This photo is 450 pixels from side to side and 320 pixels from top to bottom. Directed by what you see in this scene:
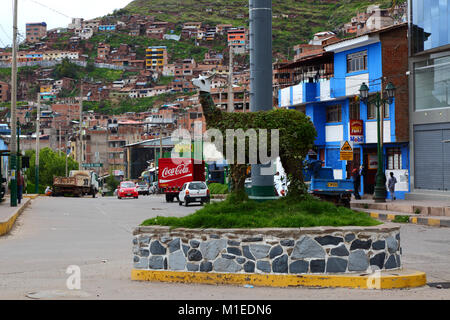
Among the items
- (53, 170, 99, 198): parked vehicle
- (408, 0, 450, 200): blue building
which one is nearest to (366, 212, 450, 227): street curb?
(408, 0, 450, 200): blue building

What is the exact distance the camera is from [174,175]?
4578 centimetres

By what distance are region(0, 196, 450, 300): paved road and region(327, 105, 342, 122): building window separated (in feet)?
72.4

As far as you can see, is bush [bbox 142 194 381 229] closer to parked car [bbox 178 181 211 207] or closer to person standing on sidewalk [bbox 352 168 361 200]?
person standing on sidewalk [bbox 352 168 361 200]

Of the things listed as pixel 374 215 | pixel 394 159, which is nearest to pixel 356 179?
pixel 394 159

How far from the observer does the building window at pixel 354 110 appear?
136ft

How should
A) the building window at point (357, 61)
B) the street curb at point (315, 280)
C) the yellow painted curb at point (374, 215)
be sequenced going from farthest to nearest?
the building window at point (357, 61), the yellow painted curb at point (374, 215), the street curb at point (315, 280)

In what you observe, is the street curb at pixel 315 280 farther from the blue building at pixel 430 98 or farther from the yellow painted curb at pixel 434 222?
the blue building at pixel 430 98

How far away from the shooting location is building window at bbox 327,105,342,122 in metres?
44.0

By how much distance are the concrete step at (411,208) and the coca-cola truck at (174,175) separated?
53.1 ft

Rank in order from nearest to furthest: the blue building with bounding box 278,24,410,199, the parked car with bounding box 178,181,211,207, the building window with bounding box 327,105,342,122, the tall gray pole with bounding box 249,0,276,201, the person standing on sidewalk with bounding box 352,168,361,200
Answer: the tall gray pole with bounding box 249,0,276,201 < the person standing on sidewalk with bounding box 352,168,361,200 < the parked car with bounding box 178,181,211,207 < the blue building with bounding box 278,24,410,199 < the building window with bounding box 327,105,342,122

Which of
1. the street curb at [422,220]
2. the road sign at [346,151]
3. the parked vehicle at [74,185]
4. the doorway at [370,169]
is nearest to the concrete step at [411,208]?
the street curb at [422,220]
